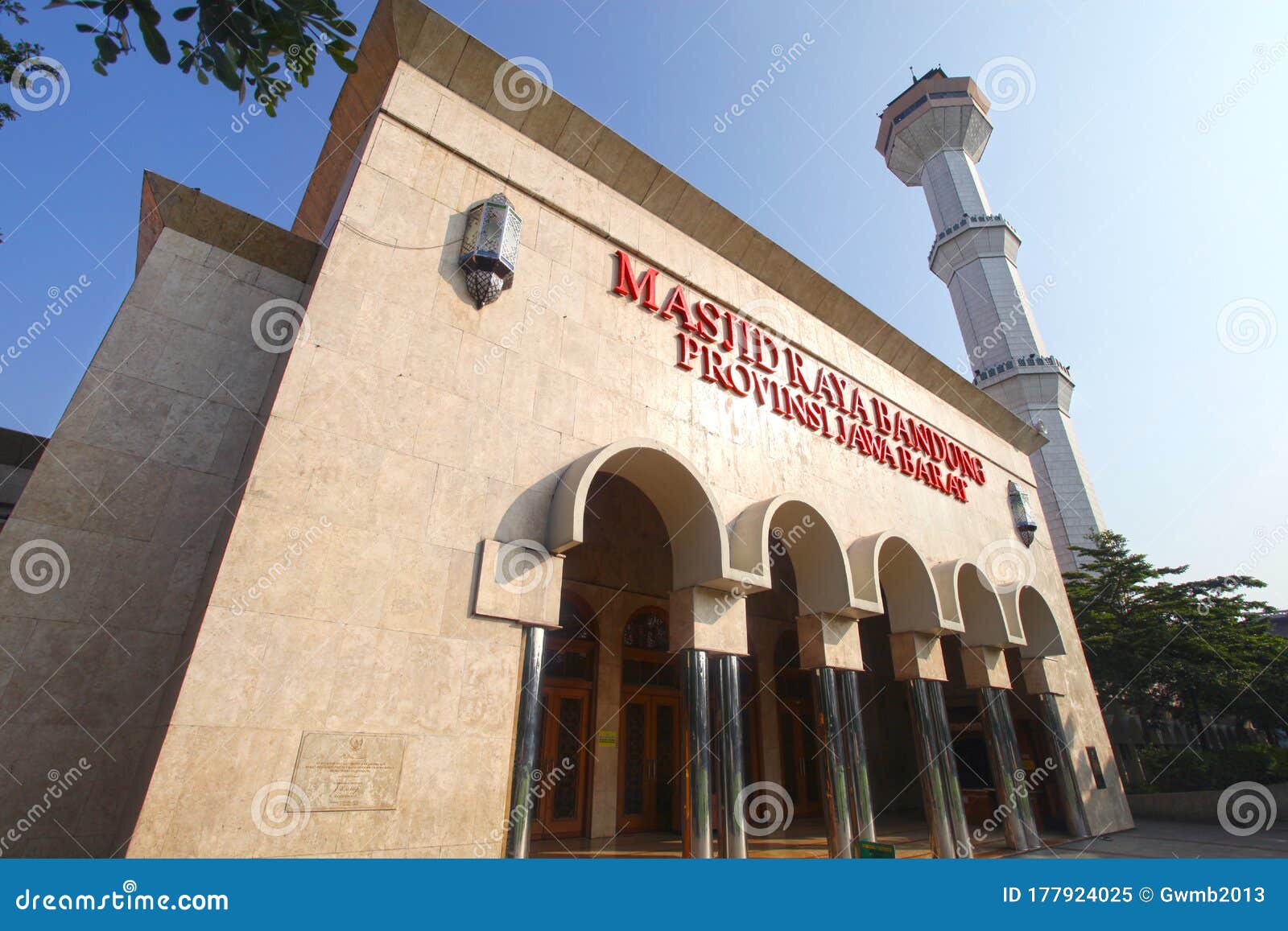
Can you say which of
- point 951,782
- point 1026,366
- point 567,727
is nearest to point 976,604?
point 951,782

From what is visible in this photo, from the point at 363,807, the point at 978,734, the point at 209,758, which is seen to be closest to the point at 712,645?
the point at 363,807

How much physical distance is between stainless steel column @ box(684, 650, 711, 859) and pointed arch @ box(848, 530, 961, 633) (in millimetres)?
3658

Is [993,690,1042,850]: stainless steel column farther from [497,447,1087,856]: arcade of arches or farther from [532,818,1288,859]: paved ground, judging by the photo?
[532,818,1288,859]: paved ground

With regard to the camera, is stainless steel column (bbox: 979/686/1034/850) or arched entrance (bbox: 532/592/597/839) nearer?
arched entrance (bbox: 532/592/597/839)

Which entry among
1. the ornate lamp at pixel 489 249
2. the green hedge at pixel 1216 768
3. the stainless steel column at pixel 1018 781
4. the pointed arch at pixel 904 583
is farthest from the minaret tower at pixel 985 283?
the ornate lamp at pixel 489 249

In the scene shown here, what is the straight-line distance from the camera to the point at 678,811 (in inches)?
408

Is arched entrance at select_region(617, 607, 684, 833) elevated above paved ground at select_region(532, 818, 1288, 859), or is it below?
above

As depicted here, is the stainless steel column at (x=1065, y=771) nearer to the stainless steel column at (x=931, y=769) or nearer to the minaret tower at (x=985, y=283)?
the stainless steel column at (x=931, y=769)

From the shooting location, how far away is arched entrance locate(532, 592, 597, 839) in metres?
9.43

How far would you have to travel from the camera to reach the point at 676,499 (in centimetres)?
818

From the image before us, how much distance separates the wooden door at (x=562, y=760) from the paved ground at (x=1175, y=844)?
6.97 m

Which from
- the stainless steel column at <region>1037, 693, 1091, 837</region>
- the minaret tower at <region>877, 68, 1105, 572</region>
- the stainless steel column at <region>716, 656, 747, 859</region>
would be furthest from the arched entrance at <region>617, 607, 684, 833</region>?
the minaret tower at <region>877, 68, 1105, 572</region>

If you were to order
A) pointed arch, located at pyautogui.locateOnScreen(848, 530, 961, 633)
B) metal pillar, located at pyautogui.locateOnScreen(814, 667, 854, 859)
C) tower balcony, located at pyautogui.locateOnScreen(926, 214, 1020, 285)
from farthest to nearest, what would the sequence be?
tower balcony, located at pyautogui.locateOnScreen(926, 214, 1020, 285) → pointed arch, located at pyautogui.locateOnScreen(848, 530, 961, 633) → metal pillar, located at pyautogui.locateOnScreen(814, 667, 854, 859)

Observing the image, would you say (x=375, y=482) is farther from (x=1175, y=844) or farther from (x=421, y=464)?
(x=1175, y=844)
